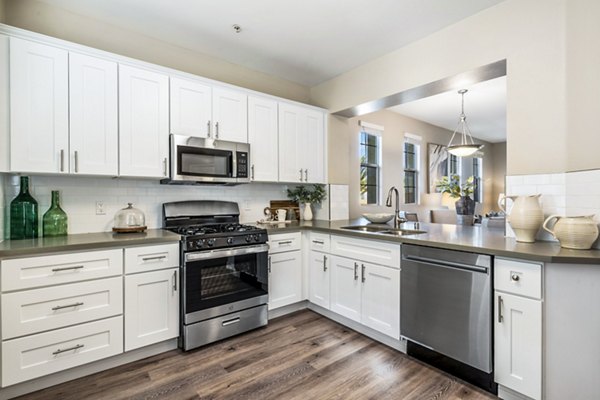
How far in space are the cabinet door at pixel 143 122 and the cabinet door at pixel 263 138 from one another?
2.72 feet

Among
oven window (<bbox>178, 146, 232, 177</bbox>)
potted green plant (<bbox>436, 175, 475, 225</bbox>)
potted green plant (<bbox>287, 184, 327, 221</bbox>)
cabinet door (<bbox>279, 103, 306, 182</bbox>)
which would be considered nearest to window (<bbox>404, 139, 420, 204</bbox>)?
potted green plant (<bbox>436, 175, 475, 225</bbox>)

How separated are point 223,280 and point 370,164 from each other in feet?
11.3

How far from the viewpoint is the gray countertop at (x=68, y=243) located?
5.83 feet

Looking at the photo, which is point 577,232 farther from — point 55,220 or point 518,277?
point 55,220

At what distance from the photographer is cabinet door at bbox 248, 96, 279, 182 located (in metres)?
3.09

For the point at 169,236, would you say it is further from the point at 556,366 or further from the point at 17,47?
the point at 556,366

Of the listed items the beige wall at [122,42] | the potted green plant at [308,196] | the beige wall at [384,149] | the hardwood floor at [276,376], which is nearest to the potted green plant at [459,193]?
the beige wall at [384,149]

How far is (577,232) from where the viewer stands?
172cm

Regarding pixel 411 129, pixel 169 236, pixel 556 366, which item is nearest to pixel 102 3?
pixel 169 236

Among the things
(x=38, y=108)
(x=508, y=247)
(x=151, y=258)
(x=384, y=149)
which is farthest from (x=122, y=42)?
(x=384, y=149)

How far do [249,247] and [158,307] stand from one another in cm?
83

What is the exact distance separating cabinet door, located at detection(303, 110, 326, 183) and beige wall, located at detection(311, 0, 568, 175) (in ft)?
4.35

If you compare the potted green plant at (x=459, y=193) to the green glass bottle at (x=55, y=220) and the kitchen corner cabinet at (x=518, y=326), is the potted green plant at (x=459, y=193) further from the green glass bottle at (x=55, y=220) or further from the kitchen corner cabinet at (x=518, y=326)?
the green glass bottle at (x=55, y=220)

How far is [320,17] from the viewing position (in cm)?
245
